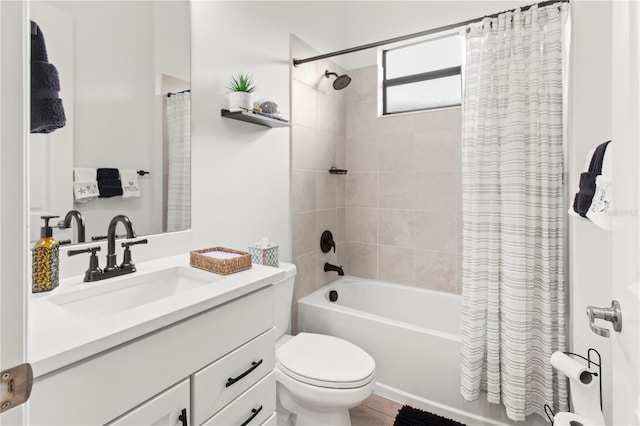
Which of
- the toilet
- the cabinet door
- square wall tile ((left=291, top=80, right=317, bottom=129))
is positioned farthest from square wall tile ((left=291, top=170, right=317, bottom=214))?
the cabinet door

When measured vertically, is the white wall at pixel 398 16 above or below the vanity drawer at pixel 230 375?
above

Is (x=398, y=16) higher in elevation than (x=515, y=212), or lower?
higher

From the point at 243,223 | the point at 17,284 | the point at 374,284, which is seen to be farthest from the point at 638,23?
the point at 374,284

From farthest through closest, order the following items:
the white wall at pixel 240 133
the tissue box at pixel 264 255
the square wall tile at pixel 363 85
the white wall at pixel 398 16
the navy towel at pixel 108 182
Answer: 1. the square wall tile at pixel 363 85
2. the white wall at pixel 398 16
3. the tissue box at pixel 264 255
4. the white wall at pixel 240 133
5. the navy towel at pixel 108 182

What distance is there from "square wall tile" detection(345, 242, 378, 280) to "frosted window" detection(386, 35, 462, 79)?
150 centimetres

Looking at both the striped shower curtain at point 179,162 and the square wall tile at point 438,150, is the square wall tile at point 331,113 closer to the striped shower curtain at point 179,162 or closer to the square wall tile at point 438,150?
the square wall tile at point 438,150

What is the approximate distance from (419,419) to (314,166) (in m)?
1.75

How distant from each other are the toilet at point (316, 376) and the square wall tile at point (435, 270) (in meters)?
1.09

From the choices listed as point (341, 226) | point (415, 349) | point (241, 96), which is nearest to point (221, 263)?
point (241, 96)

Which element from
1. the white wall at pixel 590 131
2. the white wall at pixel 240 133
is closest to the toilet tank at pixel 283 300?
the white wall at pixel 240 133

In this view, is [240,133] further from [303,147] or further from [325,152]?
[325,152]

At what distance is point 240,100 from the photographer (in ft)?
5.00

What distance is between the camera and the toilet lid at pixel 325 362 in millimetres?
1397

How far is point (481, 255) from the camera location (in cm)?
170
